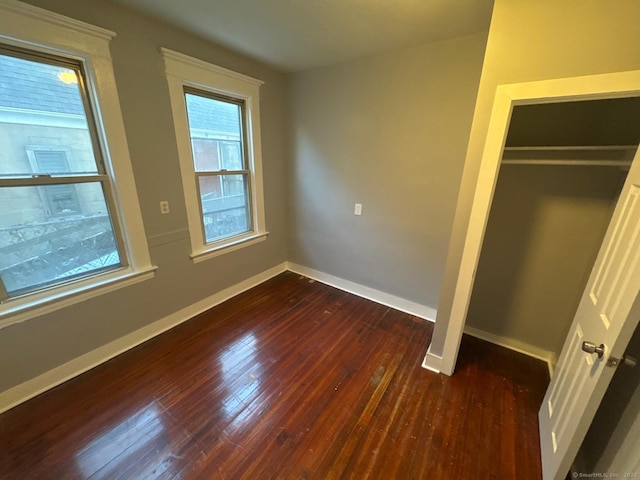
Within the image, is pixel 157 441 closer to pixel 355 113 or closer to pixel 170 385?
pixel 170 385

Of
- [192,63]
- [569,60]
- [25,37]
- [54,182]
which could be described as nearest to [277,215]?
[192,63]

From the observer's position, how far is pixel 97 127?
1.73m

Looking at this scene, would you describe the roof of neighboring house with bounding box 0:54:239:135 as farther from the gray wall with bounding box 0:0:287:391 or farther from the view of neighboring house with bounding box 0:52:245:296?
the gray wall with bounding box 0:0:287:391

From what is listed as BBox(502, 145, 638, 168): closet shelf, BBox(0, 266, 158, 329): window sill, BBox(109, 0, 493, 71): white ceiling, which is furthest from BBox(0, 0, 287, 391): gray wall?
BBox(502, 145, 638, 168): closet shelf

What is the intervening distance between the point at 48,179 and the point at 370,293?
9.53 feet

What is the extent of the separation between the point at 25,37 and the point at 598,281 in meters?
3.30

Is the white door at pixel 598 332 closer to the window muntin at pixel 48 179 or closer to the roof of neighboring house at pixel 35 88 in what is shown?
the window muntin at pixel 48 179

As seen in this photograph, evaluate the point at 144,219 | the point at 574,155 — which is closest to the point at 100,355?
the point at 144,219

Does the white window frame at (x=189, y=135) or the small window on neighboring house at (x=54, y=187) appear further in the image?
the white window frame at (x=189, y=135)

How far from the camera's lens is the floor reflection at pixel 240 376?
5.31ft

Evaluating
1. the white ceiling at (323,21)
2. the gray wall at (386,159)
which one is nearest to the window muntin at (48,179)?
the white ceiling at (323,21)

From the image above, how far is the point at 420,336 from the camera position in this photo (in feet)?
7.73

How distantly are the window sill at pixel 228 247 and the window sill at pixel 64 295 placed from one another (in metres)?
0.46

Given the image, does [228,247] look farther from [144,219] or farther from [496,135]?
[496,135]
